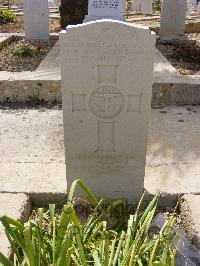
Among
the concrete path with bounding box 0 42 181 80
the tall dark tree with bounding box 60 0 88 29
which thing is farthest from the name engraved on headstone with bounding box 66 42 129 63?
the tall dark tree with bounding box 60 0 88 29

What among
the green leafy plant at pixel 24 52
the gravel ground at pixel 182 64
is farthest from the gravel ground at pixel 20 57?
the gravel ground at pixel 182 64

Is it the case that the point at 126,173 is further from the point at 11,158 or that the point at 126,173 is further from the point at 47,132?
the point at 47,132

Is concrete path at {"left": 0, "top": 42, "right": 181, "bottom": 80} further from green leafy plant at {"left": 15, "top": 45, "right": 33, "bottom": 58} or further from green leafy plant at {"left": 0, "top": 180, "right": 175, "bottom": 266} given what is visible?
green leafy plant at {"left": 0, "top": 180, "right": 175, "bottom": 266}

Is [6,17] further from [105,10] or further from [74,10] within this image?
[105,10]

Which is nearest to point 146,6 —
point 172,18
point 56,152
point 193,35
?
point 193,35

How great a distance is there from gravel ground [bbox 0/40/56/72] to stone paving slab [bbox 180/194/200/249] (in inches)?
151

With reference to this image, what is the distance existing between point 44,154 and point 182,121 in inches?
68.5

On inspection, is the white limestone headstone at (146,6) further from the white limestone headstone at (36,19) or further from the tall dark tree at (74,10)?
the white limestone headstone at (36,19)

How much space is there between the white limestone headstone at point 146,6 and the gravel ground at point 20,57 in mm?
7510

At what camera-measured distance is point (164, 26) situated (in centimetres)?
783

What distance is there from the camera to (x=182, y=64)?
241 inches

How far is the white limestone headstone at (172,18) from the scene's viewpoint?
759 centimetres

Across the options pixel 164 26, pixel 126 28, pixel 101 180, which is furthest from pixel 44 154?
pixel 164 26

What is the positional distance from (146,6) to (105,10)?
349 inches
